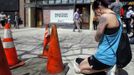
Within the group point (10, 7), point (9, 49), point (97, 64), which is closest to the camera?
point (97, 64)

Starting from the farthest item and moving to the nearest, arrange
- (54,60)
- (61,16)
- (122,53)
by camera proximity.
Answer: (61,16) → (54,60) → (122,53)

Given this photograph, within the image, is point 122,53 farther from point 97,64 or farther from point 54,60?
point 54,60

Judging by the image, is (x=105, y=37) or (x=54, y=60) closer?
(x=105, y=37)

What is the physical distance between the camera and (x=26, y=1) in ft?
88.8

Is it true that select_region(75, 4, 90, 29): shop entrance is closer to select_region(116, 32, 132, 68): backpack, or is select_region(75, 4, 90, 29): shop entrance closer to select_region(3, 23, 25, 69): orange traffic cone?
select_region(3, 23, 25, 69): orange traffic cone

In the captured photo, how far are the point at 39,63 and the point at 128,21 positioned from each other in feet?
28.5

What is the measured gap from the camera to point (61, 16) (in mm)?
24734

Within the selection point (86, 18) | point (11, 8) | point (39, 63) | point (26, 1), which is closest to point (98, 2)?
point (39, 63)

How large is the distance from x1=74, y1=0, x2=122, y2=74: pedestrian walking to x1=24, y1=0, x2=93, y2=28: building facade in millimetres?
18544

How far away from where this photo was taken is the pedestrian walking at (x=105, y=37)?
163 inches

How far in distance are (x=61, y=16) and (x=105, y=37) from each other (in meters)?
20.6

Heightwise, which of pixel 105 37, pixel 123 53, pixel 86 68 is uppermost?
pixel 105 37

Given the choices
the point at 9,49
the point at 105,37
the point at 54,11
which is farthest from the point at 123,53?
the point at 54,11

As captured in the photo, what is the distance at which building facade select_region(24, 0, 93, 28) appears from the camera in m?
23.5
